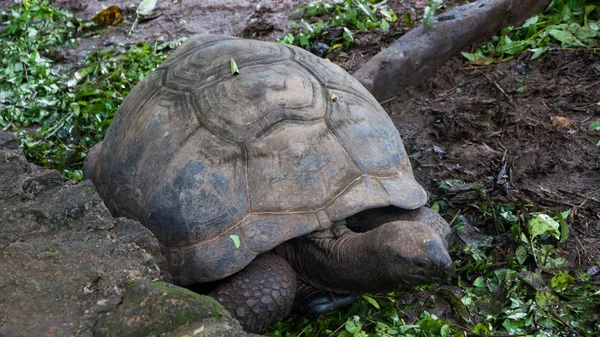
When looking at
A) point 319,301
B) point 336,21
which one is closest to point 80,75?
point 336,21

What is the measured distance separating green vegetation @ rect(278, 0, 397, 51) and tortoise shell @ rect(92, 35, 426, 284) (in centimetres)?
246

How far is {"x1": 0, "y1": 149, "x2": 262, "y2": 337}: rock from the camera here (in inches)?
84.0

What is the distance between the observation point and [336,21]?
6.16 metres

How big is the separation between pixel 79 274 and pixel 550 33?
14.0 ft

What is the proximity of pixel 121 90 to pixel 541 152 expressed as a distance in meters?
3.31

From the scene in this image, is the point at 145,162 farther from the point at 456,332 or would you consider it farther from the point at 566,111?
the point at 566,111

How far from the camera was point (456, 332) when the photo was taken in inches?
117

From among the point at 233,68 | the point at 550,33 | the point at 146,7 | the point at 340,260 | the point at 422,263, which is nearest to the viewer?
the point at 422,263

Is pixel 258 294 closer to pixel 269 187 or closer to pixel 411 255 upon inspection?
pixel 269 187

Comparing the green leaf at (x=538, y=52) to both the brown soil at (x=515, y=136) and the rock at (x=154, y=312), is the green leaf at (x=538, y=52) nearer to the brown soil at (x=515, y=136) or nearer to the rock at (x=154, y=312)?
the brown soil at (x=515, y=136)

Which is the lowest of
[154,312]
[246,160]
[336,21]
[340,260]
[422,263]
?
[336,21]

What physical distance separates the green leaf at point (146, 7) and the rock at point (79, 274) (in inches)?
177

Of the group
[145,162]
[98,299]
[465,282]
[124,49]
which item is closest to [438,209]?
[465,282]

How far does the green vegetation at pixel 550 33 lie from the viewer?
517 centimetres
